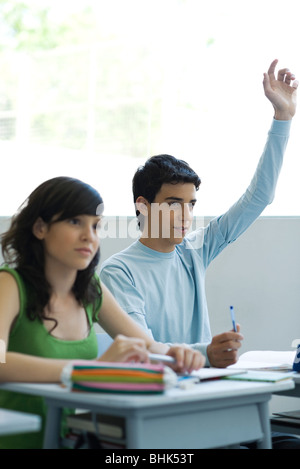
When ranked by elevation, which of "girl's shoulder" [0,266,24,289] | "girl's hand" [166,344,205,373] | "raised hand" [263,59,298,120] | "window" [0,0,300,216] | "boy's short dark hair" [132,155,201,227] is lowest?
"girl's hand" [166,344,205,373]

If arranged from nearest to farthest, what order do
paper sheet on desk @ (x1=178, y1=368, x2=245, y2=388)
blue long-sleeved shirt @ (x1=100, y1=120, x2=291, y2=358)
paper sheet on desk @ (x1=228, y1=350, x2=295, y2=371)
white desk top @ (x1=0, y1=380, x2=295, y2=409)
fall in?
1. white desk top @ (x1=0, y1=380, x2=295, y2=409)
2. paper sheet on desk @ (x1=178, y1=368, x2=245, y2=388)
3. paper sheet on desk @ (x1=228, y1=350, x2=295, y2=371)
4. blue long-sleeved shirt @ (x1=100, y1=120, x2=291, y2=358)

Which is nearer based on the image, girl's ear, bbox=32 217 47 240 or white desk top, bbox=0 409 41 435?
white desk top, bbox=0 409 41 435

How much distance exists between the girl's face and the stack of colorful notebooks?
339 mm

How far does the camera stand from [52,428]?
1.41 metres

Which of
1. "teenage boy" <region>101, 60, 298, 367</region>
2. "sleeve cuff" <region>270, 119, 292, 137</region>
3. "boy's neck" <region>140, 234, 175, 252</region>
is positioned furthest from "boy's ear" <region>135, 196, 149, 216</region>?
"sleeve cuff" <region>270, 119, 292, 137</region>

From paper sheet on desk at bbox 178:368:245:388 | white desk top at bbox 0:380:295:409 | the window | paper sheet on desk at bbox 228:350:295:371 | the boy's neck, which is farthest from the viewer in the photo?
the window

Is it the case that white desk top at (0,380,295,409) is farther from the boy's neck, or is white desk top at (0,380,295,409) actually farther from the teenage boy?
the boy's neck

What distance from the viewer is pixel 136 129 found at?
3.99m

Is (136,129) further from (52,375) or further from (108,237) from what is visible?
(52,375)

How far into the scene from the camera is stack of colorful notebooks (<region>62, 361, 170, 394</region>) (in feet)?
4.09

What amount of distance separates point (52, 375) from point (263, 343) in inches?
86.8

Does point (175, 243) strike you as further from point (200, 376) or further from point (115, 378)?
point (115, 378)

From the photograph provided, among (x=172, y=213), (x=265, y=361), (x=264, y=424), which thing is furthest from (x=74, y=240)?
(x=265, y=361)

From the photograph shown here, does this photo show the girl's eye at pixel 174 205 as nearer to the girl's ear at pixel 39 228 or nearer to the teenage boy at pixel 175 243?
the teenage boy at pixel 175 243
